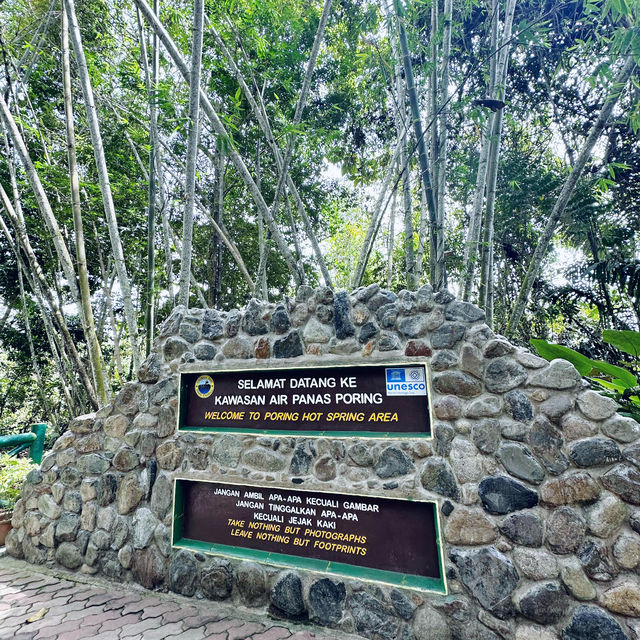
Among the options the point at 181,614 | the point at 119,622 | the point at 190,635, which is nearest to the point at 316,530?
the point at 190,635

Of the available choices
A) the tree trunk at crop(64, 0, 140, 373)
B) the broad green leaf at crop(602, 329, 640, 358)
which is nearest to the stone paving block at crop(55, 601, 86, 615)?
the tree trunk at crop(64, 0, 140, 373)

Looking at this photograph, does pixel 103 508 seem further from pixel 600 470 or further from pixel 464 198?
pixel 464 198

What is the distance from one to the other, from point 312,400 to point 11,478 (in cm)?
333

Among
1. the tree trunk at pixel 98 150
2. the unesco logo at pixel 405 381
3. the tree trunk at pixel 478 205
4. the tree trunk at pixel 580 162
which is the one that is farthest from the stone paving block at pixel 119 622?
the tree trunk at pixel 580 162

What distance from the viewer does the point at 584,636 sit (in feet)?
5.22

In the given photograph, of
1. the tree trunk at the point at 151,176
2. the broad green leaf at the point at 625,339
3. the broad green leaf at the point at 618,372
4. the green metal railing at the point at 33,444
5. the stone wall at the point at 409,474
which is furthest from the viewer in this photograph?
the green metal railing at the point at 33,444

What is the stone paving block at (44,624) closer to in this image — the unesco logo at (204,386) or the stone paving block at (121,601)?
the stone paving block at (121,601)

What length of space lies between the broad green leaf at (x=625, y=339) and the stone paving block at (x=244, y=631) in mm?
2559

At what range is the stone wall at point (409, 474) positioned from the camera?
164cm

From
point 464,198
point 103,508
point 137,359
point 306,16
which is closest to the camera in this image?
point 103,508


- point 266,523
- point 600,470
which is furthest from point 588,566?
point 266,523

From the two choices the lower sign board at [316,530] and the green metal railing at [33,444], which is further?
the green metal railing at [33,444]

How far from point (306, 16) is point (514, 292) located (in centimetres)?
627

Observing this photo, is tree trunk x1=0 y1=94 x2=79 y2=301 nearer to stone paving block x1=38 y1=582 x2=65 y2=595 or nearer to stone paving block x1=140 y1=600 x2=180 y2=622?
stone paving block x1=38 y1=582 x2=65 y2=595
